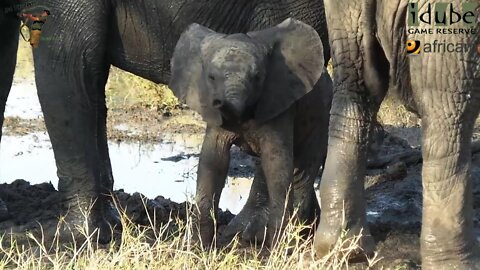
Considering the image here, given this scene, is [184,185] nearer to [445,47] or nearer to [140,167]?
[140,167]

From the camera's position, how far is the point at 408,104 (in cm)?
480

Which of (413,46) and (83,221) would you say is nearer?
(413,46)

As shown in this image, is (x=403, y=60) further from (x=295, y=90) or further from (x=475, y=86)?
(x=295, y=90)

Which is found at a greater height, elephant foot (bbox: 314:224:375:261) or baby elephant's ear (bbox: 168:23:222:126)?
baby elephant's ear (bbox: 168:23:222:126)

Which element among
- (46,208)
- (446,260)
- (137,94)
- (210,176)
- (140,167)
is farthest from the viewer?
(137,94)

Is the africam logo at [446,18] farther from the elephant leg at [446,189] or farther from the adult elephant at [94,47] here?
the adult elephant at [94,47]

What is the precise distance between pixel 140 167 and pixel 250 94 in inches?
120

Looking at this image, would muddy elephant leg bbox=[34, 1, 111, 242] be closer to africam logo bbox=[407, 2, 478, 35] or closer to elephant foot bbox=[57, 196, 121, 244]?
elephant foot bbox=[57, 196, 121, 244]

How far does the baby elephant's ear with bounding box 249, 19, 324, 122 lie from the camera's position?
5.30 meters

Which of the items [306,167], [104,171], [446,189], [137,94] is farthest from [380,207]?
[137,94]

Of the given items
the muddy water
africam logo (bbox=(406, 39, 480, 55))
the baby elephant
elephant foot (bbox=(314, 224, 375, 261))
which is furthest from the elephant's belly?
the muddy water

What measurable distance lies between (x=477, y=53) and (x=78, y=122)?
1939 millimetres

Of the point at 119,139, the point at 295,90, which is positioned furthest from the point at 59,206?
the point at 119,139

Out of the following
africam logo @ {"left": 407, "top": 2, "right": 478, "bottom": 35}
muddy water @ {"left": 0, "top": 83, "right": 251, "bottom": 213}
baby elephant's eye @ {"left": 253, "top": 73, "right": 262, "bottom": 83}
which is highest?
africam logo @ {"left": 407, "top": 2, "right": 478, "bottom": 35}
